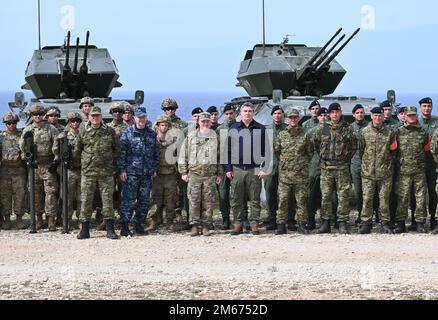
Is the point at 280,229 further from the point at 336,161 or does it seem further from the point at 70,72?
the point at 70,72

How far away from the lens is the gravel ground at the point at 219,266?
29.2 feet

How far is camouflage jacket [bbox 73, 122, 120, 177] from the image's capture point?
1225cm

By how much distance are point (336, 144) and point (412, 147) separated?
0.94 metres

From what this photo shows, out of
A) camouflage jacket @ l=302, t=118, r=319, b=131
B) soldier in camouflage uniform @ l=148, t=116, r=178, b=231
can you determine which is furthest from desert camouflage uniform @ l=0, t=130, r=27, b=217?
camouflage jacket @ l=302, t=118, r=319, b=131

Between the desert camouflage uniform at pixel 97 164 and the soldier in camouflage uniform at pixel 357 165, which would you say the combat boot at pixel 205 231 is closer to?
the desert camouflage uniform at pixel 97 164

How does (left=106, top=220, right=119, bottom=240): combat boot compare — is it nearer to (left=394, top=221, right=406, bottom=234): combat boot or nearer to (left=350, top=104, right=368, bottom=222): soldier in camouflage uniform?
(left=350, top=104, right=368, bottom=222): soldier in camouflage uniform

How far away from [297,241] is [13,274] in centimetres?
358

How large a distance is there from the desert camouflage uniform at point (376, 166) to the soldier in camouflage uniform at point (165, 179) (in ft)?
7.82

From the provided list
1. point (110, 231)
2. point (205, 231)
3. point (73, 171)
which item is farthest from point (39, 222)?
point (205, 231)

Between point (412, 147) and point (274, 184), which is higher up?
point (412, 147)

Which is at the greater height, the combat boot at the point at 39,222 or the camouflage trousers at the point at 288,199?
the camouflage trousers at the point at 288,199

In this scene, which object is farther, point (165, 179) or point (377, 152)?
point (165, 179)

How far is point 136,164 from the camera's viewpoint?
40.8ft

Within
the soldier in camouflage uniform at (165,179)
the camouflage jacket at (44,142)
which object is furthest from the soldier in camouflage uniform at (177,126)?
the camouflage jacket at (44,142)
